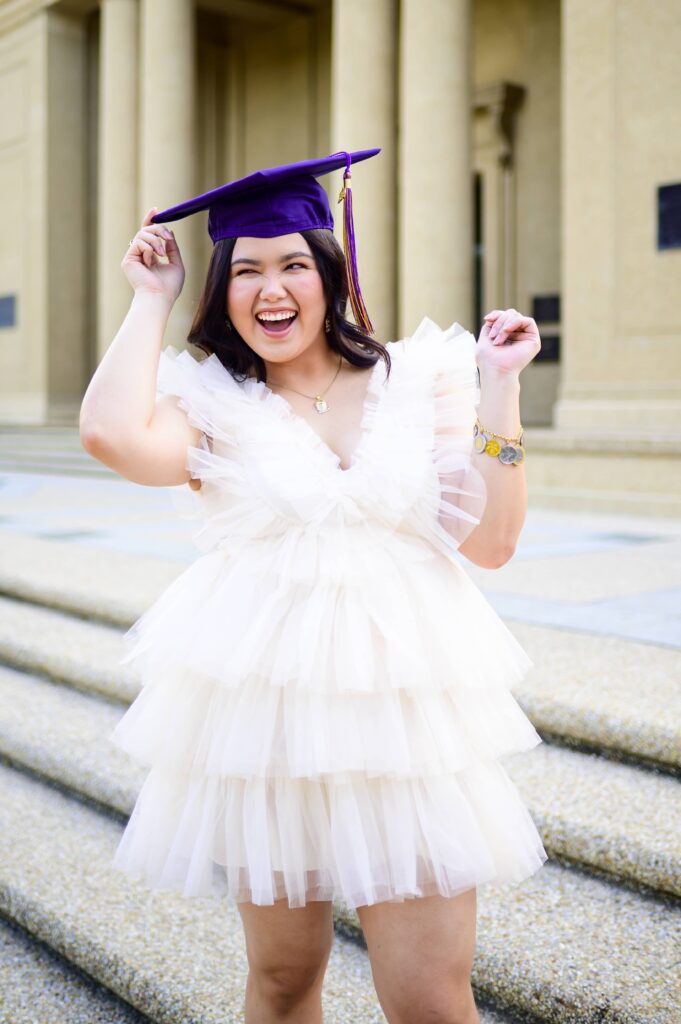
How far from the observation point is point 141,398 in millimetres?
1759

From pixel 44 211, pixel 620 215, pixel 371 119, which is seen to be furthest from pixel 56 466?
pixel 620 215

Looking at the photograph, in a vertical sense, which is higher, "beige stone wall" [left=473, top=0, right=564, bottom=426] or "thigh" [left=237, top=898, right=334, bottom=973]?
"beige stone wall" [left=473, top=0, right=564, bottom=426]

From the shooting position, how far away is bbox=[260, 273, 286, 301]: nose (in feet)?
5.79

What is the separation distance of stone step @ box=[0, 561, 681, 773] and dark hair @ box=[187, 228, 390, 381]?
5.42 ft

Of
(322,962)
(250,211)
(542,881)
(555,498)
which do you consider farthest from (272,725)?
(555,498)

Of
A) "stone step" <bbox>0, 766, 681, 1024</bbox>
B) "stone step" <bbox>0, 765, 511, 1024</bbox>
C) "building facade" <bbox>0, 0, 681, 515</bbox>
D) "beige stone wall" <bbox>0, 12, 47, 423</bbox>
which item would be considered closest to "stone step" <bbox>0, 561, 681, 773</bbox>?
"stone step" <bbox>0, 766, 681, 1024</bbox>

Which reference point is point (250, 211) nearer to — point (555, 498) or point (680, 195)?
point (555, 498)

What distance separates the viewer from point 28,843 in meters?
3.38

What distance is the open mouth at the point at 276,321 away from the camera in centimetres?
178

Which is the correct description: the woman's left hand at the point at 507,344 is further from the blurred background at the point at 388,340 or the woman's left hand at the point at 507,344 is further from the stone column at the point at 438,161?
the stone column at the point at 438,161

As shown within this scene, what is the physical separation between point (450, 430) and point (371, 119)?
11.7 metres

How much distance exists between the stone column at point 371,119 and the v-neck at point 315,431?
1065cm

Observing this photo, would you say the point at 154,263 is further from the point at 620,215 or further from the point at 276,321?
the point at 620,215

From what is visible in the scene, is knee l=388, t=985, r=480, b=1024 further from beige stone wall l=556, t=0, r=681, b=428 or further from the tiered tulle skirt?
beige stone wall l=556, t=0, r=681, b=428
